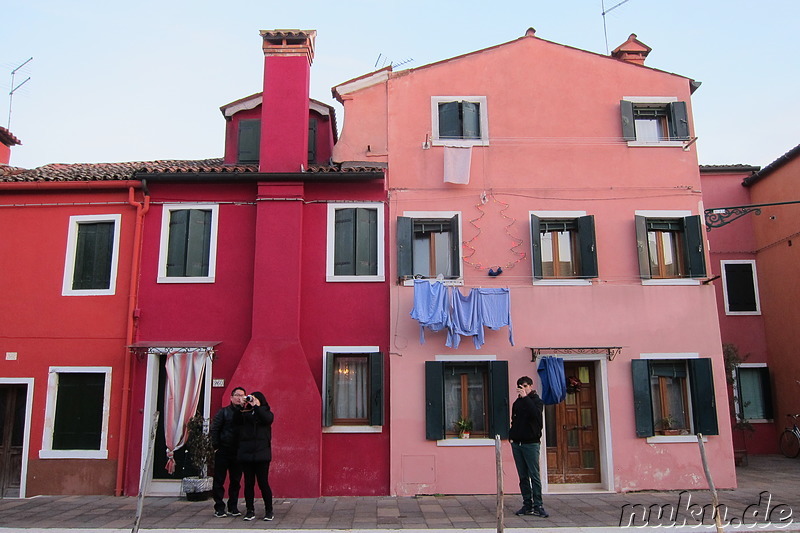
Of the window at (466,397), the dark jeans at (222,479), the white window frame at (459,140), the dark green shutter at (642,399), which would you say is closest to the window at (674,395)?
the dark green shutter at (642,399)

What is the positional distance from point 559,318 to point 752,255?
339 inches

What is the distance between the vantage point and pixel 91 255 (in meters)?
12.6

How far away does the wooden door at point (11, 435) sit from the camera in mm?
11836

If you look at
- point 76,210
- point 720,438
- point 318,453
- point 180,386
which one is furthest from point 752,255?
point 76,210

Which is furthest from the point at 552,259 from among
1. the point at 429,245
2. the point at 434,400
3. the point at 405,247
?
the point at 434,400

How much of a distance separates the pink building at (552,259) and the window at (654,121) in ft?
0.10

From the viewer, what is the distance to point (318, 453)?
Answer: 11.3 metres

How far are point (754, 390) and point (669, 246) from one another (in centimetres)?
687

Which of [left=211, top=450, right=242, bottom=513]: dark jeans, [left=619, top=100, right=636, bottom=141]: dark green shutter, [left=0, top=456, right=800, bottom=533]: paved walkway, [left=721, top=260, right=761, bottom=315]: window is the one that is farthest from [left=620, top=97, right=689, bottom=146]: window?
[left=211, top=450, right=242, bottom=513]: dark jeans

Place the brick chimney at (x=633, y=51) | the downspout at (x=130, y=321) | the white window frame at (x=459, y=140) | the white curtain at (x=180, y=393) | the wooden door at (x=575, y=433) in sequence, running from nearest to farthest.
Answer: the white curtain at (x=180, y=393)
the downspout at (x=130, y=321)
the wooden door at (x=575, y=433)
the white window frame at (x=459, y=140)
the brick chimney at (x=633, y=51)

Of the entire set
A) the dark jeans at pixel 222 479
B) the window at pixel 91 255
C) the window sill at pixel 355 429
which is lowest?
the dark jeans at pixel 222 479

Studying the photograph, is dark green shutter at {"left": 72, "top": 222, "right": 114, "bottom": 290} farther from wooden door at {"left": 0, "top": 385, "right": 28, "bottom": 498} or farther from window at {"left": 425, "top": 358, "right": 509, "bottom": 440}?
window at {"left": 425, "top": 358, "right": 509, "bottom": 440}

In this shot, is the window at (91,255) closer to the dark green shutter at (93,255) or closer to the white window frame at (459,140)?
the dark green shutter at (93,255)

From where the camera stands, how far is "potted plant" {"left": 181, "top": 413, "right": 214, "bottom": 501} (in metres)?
10.8
